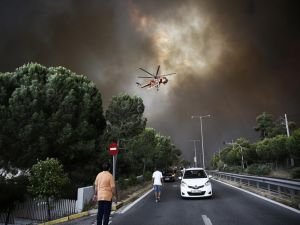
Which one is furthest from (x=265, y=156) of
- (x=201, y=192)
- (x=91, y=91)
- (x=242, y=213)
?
(x=242, y=213)

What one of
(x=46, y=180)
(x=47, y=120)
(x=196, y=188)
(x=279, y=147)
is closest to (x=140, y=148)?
(x=47, y=120)

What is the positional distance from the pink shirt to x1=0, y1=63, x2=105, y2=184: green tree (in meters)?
13.7

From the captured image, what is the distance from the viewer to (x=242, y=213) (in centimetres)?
1082

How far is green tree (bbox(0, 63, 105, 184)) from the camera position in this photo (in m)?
21.3

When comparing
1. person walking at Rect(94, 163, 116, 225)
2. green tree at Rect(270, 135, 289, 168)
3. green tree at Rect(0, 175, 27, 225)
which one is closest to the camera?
person walking at Rect(94, 163, 116, 225)

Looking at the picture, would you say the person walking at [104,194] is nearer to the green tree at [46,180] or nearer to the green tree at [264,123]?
the green tree at [46,180]

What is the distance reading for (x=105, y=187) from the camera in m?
Answer: 8.62

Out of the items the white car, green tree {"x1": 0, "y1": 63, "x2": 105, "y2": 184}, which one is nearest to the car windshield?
the white car

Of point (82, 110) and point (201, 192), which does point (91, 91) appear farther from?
point (201, 192)

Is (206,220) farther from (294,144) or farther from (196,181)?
(294,144)

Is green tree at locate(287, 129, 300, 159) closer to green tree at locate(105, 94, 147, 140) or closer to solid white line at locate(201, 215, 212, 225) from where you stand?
green tree at locate(105, 94, 147, 140)

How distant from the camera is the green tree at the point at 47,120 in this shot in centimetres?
2128

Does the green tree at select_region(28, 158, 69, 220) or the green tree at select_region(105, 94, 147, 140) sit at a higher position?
the green tree at select_region(105, 94, 147, 140)

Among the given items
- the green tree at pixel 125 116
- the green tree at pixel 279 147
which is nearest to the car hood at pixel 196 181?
the green tree at pixel 125 116
